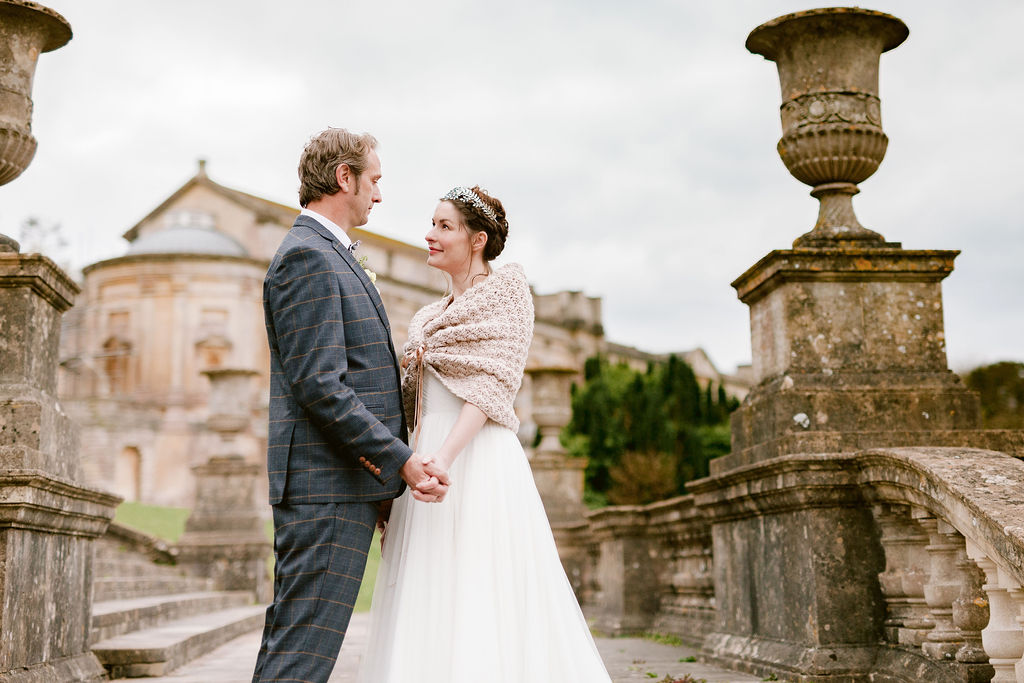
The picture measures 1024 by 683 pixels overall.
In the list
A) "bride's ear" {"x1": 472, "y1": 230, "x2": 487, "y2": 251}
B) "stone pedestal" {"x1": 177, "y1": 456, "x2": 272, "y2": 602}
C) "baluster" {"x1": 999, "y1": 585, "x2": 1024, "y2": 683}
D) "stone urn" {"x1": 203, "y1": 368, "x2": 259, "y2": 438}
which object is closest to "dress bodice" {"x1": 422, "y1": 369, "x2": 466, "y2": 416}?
"bride's ear" {"x1": 472, "y1": 230, "x2": 487, "y2": 251}

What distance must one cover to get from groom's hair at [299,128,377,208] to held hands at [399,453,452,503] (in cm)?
94

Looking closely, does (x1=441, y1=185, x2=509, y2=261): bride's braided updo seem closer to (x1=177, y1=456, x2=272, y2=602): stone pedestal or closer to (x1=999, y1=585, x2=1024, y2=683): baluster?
(x1=999, y1=585, x2=1024, y2=683): baluster

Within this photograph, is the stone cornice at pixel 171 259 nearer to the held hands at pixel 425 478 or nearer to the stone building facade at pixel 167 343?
the stone building facade at pixel 167 343

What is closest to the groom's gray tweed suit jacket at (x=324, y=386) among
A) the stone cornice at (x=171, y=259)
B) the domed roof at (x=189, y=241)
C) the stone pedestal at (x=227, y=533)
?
the stone pedestal at (x=227, y=533)

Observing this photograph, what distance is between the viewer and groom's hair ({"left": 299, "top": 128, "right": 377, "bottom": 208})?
3203 mm

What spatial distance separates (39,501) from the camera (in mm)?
3875

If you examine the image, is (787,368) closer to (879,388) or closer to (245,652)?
(879,388)

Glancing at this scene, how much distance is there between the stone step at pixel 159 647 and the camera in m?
5.56

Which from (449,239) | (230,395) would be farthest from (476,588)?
(230,395)

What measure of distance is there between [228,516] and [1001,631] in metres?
13.0

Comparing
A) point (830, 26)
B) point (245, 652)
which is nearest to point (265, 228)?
point (245, 652)

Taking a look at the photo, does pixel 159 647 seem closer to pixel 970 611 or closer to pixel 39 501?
pixel 39 501

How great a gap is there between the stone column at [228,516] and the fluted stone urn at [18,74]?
1036 cm

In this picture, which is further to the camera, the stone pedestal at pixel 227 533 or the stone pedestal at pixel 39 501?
the stone pedestal at pixel 227 533
